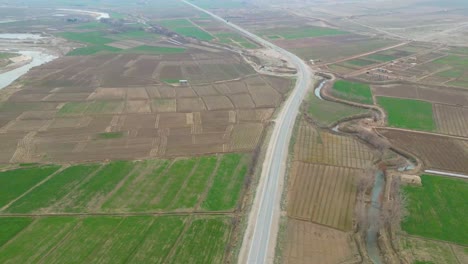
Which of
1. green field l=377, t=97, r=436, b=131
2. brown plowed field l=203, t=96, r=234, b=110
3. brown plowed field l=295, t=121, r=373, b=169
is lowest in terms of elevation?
brown plowed field l=295, t=121, r=373, b=169

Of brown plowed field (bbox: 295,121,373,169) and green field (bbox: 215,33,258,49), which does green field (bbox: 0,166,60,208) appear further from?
green field (bbox: 215,33,258,49)

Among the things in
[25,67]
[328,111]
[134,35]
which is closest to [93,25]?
[134,35]

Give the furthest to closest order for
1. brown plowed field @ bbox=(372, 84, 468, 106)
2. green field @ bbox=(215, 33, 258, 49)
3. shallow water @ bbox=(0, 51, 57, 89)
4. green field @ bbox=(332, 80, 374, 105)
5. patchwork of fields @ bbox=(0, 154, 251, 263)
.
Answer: green field @ bbox=(215, 33, 258, 49), shallow water @ bbox=(0, 51, 57, 89), green field @ bbox=(332, 80, 374, 105), brown plowed field @ bbox=(372, 84, 468, 106), patchwork of fields @ bbox=(0, 154, 251, 263)

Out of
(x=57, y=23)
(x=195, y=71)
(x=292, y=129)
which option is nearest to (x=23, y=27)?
(x=57, y=23)

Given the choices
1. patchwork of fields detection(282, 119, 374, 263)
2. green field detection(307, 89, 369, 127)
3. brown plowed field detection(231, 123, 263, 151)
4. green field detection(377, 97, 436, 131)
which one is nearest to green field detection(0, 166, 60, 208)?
brown plowed field detection(231, 123, 263, 151)

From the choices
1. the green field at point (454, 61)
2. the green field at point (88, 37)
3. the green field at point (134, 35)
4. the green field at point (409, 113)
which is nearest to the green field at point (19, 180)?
the green field at point (409, 113)

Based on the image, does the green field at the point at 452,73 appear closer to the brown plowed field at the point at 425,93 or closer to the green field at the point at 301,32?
the brown plowed field at the point at 425,93

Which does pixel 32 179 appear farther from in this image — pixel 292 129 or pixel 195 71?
pixel 195 71
